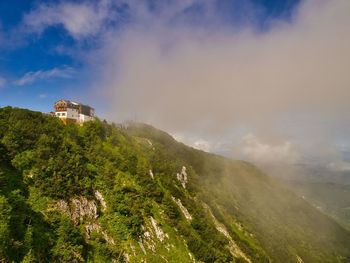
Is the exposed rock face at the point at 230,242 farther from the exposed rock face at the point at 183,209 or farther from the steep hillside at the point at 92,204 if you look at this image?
the exposed rock face at the point at 183,209

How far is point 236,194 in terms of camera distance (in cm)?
17162

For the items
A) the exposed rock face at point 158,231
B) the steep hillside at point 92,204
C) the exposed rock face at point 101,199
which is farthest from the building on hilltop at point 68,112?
the exposed rock face at point 158,231

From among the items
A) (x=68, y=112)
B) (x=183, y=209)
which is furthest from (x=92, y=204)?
(x=68, y=112)

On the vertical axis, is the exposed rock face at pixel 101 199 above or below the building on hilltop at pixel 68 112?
below

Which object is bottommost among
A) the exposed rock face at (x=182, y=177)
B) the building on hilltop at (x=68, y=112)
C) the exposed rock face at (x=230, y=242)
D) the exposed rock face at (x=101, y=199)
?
the exposed rock face at (x=230, y=242)

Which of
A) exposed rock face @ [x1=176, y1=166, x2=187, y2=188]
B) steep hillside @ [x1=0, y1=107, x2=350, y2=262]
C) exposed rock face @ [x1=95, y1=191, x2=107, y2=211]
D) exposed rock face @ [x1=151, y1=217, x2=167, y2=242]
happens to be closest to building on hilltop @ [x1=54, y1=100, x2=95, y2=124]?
steep hillside @ [x1=0, y1=107, x2=350, y2=262]

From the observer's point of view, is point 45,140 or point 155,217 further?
point 155,217

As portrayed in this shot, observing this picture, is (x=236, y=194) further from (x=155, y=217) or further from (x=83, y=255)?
(x=83, y=255)

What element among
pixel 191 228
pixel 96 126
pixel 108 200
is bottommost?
pixel 191 228

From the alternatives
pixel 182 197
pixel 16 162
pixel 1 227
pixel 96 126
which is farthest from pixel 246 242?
pixel 1 227

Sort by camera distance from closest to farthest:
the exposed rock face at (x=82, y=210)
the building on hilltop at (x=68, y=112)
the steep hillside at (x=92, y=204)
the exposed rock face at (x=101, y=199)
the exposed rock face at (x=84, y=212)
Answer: the steep hillside at (x=92, y=204), the exposed rock face at (x=84, y=212), the exposed rock face at (x=82, y=210), the exposed rock face at (x=101, y=199), the building on hilltop at (x=68, y=112)

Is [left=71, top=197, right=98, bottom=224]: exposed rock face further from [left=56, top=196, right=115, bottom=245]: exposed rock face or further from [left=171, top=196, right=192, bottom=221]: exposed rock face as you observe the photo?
[left=171, top=196, right=192, bottom=221]: exposed rock face

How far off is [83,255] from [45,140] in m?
26.2

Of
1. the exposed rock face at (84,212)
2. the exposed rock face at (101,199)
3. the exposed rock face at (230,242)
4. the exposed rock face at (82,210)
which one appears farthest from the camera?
the exposed rock face at (230,242)
